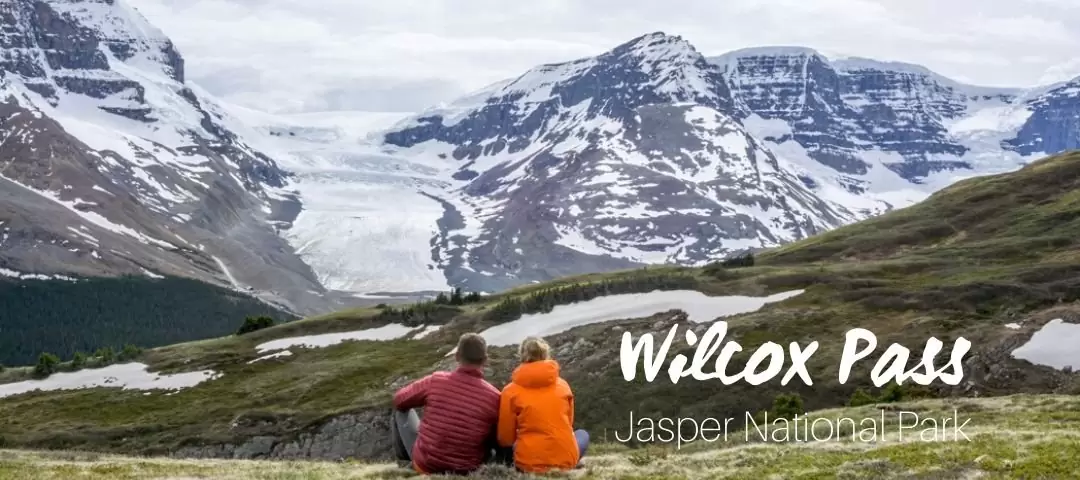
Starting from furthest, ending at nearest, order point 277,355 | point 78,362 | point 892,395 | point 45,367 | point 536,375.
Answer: point 78,362 → point 45,367 → point 277,355 → point 892,395 → point 536,375

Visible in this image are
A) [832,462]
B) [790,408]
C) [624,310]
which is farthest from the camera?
[624,310]

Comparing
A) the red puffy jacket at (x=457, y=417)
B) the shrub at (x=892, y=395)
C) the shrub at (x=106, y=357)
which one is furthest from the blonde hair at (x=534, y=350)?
the shrub at (x=106, y=357)

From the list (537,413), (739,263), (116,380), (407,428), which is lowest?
(116,380)

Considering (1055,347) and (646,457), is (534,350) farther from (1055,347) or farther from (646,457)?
(1055,347)

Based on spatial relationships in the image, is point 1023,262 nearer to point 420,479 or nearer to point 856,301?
point 856,301

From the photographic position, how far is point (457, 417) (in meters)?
25.1

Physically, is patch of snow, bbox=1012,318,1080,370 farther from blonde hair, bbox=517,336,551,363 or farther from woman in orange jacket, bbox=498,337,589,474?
blonde hair, bbox=517,336,551,363

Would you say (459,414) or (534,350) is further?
(459,414)

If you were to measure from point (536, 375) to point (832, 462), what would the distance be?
8.07 metres

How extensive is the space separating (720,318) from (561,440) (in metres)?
63.6

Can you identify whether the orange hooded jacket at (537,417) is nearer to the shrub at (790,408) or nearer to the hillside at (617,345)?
the shrub at (790,408)

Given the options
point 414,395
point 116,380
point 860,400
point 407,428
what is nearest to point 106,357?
point 116,380

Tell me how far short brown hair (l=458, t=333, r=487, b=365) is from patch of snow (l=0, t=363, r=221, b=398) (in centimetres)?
8101

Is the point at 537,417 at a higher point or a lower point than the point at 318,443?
higher
